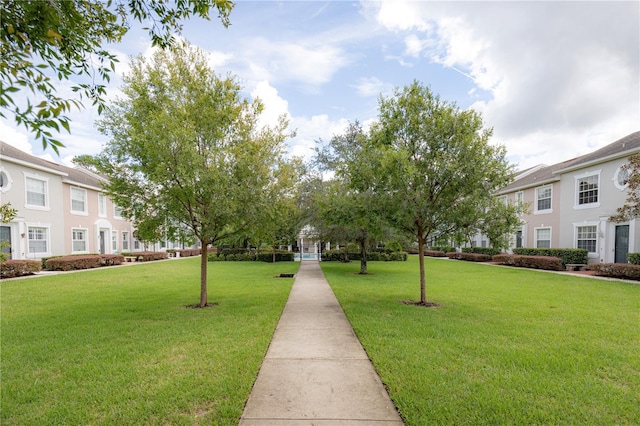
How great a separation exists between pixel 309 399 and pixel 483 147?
6.82 metres

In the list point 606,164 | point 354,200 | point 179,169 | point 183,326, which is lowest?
point 183,326

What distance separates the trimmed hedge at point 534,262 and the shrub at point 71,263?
88.5 feet

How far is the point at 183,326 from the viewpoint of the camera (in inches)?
251

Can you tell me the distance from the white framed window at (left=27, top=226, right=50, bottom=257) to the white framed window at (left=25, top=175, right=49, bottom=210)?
51.1 inches

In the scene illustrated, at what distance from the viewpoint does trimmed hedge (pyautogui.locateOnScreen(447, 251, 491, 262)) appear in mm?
23859

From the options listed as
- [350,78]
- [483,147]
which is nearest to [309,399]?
[483,147]

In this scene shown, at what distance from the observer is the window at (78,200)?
69.2ft

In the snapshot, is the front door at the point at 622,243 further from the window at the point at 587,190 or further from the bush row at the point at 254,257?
the bush row at the point at 254,257

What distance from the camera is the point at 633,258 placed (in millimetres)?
14031

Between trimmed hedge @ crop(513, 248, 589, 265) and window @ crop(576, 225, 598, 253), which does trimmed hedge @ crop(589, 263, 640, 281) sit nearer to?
trimmed hedge @ crop(513, 248, 589, 265)

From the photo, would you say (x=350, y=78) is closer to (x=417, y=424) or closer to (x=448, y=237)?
(x=448, y=237)

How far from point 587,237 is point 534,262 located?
301 cm

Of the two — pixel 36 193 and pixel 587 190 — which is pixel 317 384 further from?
pixel 36 193

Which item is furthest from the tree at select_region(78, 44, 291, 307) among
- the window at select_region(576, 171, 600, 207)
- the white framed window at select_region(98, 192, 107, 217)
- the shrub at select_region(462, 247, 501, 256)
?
the shrub at select_region(462, 247, 501, 256)
